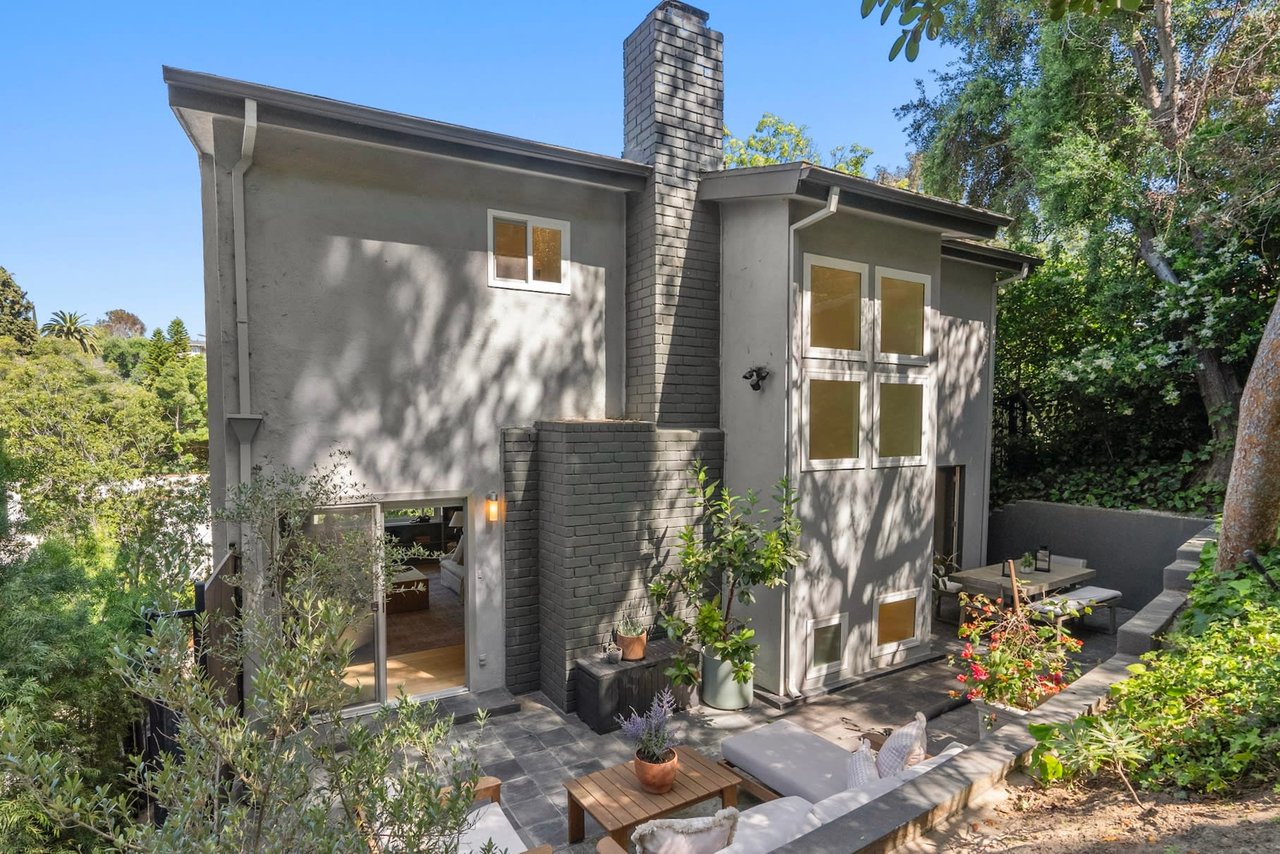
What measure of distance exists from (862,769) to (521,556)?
4.33 meters

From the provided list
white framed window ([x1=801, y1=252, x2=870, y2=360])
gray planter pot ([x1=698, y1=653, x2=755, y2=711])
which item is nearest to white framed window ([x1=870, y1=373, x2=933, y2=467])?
white framed window ([x1=801, y1=252, x2=870, y2=360])

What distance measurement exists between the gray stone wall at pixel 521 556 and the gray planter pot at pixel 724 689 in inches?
83.4

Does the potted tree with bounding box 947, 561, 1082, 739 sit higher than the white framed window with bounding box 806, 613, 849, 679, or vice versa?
the potted tree with bounding box 947, 561, 1082, 739

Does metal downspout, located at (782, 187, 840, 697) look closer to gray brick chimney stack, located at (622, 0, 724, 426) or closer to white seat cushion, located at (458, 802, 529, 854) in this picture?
gray brick chimney stack, located at (622, 0, 724, 426)

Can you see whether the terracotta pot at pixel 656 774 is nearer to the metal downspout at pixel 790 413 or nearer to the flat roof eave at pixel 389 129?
the metal downspout at pixel 790 413

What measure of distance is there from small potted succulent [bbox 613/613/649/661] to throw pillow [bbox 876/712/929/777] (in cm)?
291

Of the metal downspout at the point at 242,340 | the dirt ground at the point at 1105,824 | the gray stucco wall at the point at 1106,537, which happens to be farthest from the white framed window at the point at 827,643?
the metal downspout at the point at 242,340

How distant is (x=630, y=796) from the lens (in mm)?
4656

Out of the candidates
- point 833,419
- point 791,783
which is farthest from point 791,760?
point 833,419

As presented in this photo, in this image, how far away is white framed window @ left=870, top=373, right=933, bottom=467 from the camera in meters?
8.15

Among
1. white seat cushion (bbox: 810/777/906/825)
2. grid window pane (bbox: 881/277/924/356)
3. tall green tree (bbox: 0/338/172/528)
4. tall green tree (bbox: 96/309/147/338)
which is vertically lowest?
white seat cushion (bbox: 810/777/906/825)

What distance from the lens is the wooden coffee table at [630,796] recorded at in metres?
4.38

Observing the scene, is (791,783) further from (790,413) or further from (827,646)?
(790,413)

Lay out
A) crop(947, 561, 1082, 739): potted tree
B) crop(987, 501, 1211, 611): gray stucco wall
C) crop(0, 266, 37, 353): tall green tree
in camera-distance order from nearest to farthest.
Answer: crop(947, 561, 1082, 739): potted tree < crop(987, 501, 1211, 611): gray stucco wall < crop(0, 266, 37, 353): tall green tree
